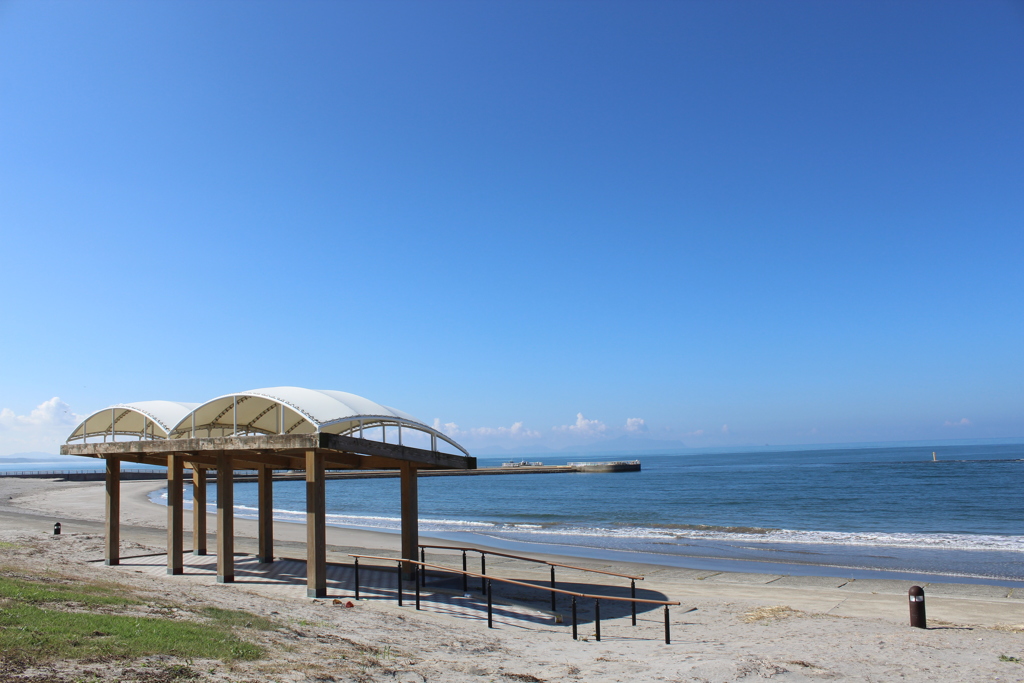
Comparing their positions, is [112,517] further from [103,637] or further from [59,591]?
[103,637]

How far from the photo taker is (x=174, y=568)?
629 inches

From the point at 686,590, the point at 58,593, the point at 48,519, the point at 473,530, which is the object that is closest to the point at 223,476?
the point at 58,593

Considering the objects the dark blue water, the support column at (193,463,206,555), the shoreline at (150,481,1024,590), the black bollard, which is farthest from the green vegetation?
the dark blue water

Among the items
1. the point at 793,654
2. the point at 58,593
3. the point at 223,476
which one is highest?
the point at 223,476

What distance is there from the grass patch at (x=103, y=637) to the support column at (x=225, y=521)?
6.20 meters

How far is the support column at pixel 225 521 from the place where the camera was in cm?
1470

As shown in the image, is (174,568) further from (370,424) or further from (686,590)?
(686,590)

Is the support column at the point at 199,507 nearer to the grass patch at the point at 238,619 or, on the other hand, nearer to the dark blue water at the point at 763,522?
the grass patch at the point at 238,619

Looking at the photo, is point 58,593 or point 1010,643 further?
point 1010,643

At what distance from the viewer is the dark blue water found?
24.2m

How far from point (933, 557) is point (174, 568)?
23991 mm

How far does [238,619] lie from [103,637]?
2.47 m

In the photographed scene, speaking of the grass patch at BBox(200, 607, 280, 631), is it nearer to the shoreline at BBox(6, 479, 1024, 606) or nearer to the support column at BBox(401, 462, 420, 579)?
the support column at BBox(401, 462, 420, 579)

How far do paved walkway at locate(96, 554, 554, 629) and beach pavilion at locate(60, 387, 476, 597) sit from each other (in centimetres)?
54
